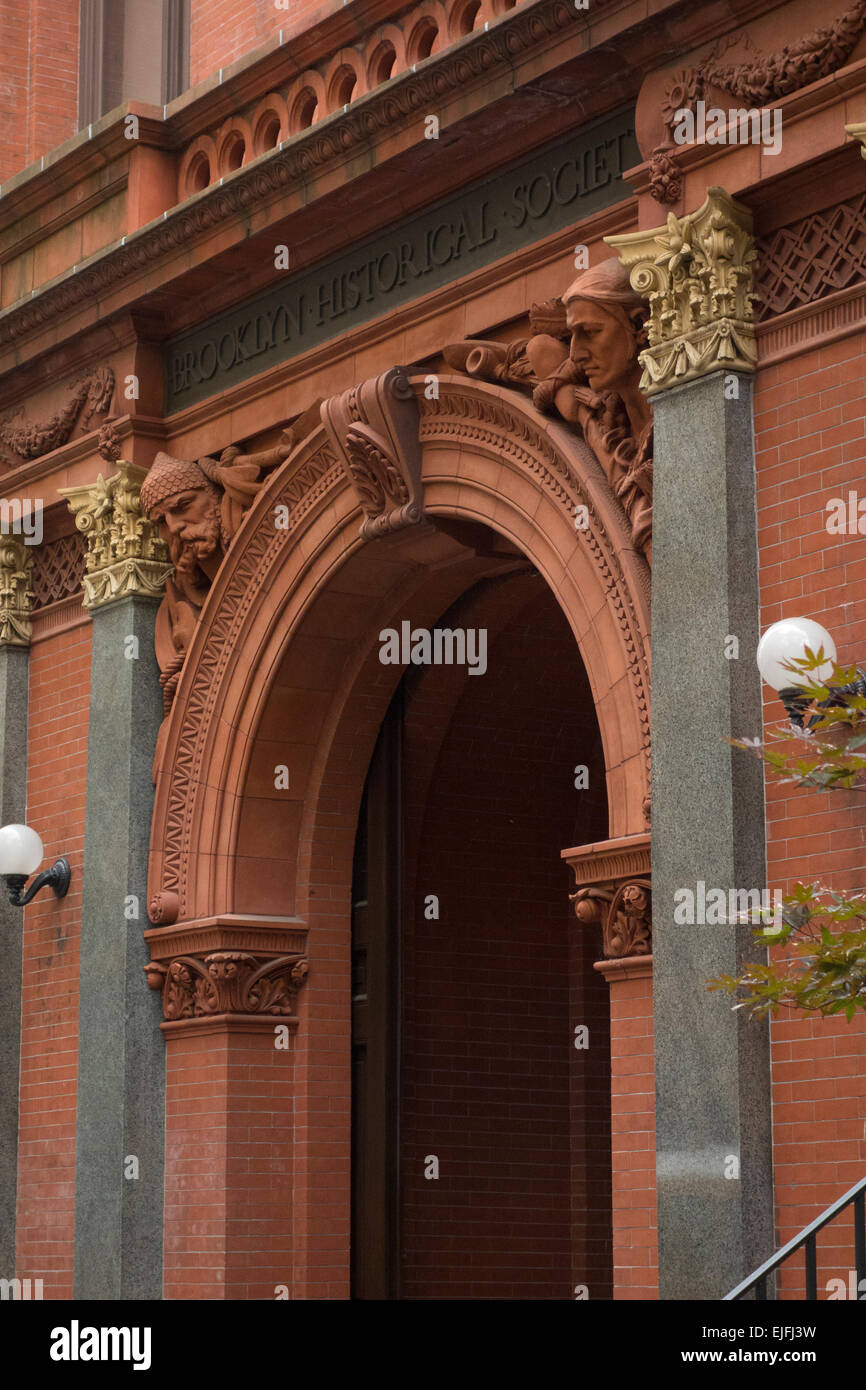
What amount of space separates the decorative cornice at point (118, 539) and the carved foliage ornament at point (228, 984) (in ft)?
6.99

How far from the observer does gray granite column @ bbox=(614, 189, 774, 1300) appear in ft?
27.0

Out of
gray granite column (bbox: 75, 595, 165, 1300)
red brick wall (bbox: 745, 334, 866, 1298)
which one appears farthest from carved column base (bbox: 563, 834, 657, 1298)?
gray granite column (bbox: 75, 595, 165, 1300)

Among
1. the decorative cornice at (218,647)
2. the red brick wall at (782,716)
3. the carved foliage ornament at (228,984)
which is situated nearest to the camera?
the red brick wall at (782,716)

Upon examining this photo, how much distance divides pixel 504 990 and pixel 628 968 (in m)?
4.12

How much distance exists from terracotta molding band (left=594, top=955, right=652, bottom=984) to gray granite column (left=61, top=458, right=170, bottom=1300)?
Result: 3.54 meters

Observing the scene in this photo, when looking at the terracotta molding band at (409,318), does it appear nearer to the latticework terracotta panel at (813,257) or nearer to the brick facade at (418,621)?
the brick facade at (418,621)

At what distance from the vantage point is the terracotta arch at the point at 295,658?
1077cm

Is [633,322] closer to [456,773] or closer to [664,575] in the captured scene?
[664,575]

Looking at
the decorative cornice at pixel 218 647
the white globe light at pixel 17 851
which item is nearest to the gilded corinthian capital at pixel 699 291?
the decorative cornice at pixel 218 647

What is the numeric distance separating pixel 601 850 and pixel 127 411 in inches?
191

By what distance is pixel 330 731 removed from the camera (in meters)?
12.1

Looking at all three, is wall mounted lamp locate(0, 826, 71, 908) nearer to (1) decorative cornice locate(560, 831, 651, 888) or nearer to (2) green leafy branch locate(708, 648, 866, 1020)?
(1) decorative cornice locate(560, 831, 651, 888)

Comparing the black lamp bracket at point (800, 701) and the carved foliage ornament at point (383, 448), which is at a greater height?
the carved foliage ornament at point (383, 448)

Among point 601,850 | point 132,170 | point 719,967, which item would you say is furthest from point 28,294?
point 719,967
